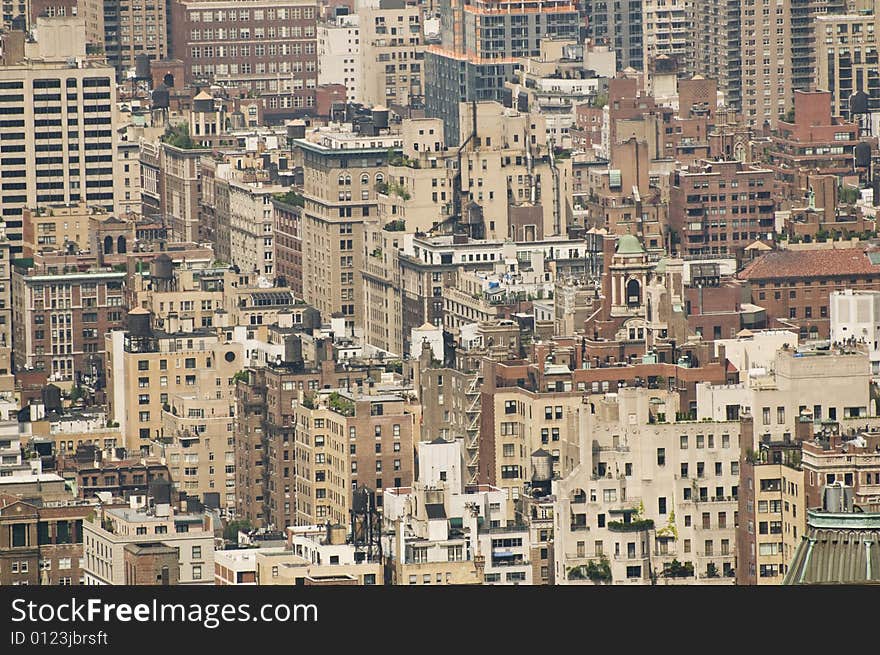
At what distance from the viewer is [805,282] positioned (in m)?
170

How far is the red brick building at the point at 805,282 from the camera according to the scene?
552ft

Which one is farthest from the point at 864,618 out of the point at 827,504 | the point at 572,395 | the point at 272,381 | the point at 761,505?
the point at 272,381

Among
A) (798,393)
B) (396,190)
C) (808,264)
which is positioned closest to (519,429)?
(798,393)

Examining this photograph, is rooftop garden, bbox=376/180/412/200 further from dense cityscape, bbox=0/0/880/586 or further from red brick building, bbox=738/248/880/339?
red brick building, bbox=738/248/880/339

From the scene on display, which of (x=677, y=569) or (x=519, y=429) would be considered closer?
(x=677, y=569)

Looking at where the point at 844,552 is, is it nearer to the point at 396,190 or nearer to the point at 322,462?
the point at 322,462

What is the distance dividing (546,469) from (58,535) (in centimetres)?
1979

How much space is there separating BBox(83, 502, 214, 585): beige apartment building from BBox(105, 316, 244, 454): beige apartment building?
123 feet

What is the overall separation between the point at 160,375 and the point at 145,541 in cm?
4817

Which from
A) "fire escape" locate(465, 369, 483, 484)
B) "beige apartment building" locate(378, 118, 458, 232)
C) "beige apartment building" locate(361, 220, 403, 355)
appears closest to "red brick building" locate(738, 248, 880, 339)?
"beige apartment building" locate(361, 220, 403, 355)

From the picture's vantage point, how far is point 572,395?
125750 millimetres

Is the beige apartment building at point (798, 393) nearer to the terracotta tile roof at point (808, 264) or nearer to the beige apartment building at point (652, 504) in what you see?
the beige apartment building at point (652, 504)

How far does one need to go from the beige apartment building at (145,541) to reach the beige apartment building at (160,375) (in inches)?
1478

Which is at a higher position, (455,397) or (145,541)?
(455,397)
